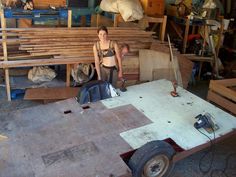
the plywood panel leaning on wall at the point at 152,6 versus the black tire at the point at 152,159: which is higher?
the plywood panel leaning on wall at the point at 152,6

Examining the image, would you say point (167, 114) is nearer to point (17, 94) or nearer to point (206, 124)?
point (206, 124)

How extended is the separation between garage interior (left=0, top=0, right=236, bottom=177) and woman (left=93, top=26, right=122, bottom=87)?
56 millimetres

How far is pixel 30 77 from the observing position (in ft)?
16.6

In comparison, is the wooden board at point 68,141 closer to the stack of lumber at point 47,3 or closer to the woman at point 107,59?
the woman at point 107,59

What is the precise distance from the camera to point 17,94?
482 centimetres

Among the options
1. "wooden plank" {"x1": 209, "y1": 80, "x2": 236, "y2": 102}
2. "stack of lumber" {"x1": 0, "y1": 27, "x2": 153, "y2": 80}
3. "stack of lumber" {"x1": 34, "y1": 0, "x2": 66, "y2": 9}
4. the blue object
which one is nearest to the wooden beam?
"stack of lumber" {"x1": 0, "y1": 27, "x2": 153, "y2": 80}

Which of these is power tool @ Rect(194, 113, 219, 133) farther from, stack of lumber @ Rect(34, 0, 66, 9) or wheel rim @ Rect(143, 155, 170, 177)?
stack of lumber @ Rect(34, 0, 66, 9)

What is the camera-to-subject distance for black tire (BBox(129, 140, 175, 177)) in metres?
2.63

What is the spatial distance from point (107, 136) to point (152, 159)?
538mm

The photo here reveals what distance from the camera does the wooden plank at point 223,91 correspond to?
3.97 m

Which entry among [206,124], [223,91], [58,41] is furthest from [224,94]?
[58,41]

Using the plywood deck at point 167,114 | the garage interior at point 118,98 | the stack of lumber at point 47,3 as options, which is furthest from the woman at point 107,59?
the stack of lumber at point 47,3

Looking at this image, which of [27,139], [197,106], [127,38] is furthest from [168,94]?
[27,139]

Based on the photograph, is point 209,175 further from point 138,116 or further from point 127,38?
point 127,38
